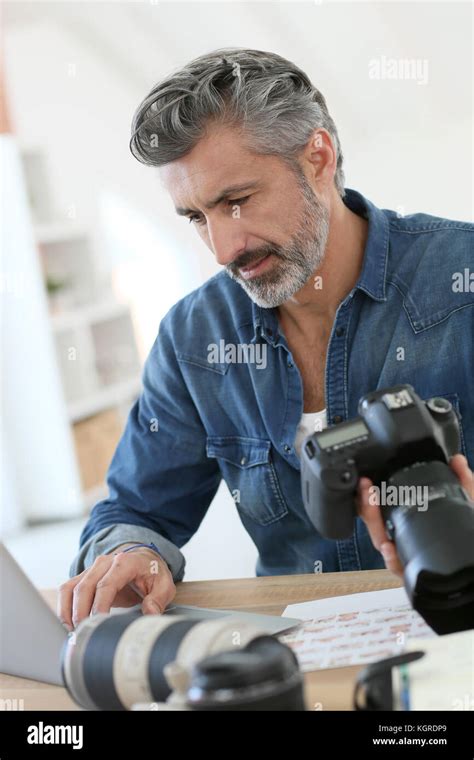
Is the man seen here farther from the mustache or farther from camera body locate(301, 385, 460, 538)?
camera body locate(301, 385, 460, 538)

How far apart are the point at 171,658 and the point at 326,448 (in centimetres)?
27

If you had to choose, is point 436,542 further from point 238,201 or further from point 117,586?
point 238,201

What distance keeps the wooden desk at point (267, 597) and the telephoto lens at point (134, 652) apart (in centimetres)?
18

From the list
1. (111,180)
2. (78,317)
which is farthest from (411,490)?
(111,180)

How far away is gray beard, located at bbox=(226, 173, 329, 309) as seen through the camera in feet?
4.14

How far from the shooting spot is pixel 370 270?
1301 mm

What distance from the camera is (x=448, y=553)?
0.70m

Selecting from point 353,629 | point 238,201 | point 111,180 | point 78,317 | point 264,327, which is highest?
point 111,180

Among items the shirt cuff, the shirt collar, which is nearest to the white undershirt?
the shirt collar

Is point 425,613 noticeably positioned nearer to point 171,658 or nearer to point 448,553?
point 448,553

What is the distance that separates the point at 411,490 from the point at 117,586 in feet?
1.41

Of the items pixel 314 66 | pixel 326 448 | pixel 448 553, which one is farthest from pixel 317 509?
pixel 314 66

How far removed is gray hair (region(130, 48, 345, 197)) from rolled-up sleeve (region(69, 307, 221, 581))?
321mm
